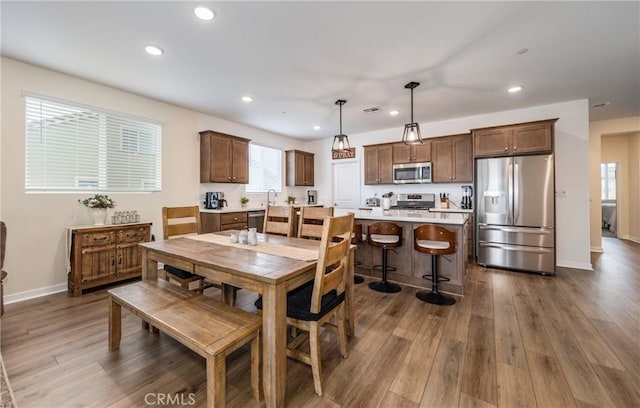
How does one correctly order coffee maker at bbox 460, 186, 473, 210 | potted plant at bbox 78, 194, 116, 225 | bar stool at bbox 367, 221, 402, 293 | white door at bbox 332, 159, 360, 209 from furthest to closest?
white door at bbox 332, 159, 360, 209 → coffee maker at bbox 460, 186, 473, 210 → potted plant at bbox 78, 194, 116, 225 → bar stool at bbox 367, 221, 402, 293

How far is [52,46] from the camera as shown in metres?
2.58

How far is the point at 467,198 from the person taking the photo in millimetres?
4977

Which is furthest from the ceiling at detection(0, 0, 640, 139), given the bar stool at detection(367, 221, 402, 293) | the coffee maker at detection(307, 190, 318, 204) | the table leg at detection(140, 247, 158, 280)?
the coffee maker at detection(307, 190, 318, 204)

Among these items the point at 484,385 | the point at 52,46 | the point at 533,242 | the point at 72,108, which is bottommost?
the point at 484,385

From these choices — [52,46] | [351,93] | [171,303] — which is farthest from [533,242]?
[52,46]

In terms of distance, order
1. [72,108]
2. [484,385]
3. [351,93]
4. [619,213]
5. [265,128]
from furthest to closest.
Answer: [619,213] < [265,128] < [351,93] < [72,108] < [484,385]

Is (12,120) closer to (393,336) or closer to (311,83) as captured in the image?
(311,83)

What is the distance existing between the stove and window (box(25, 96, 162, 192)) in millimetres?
4656

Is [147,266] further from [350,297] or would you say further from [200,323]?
[350,297]

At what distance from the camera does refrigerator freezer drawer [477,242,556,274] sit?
12.7 feet

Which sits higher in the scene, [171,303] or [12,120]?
[12,120]

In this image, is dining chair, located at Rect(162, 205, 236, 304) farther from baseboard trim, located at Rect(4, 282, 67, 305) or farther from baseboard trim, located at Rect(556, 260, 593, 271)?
baseboard trim, located at Rect(556, 260, 593, 271)

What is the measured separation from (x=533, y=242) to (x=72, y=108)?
6.74 metres

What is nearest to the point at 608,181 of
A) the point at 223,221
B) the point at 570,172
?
the point at 570,172
